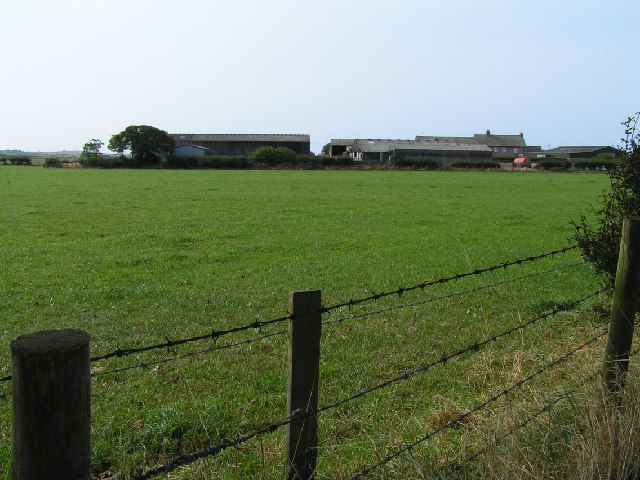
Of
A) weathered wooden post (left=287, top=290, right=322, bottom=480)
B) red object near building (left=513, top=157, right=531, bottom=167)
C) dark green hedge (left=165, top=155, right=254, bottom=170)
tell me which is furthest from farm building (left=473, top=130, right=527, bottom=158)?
weathered wooden post (left=287, top=290, right=322, bottom=480)

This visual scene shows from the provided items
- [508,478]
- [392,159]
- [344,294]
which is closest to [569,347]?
[508,478]

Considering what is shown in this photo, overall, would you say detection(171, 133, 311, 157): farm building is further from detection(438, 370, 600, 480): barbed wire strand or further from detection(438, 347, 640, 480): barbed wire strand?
detection(438, 370, 600, 480): barbed wire strand

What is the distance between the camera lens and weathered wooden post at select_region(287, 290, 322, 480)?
9.44 ft

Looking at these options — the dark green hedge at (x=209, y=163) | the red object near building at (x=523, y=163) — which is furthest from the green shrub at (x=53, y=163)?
the red object near building at (x=523, y=163)

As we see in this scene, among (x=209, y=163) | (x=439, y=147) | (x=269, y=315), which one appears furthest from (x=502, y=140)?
(x=269, y=315)

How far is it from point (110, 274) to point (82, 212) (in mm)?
13180

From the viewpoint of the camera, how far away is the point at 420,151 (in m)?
96.8

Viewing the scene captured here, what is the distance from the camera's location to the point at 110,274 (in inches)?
499

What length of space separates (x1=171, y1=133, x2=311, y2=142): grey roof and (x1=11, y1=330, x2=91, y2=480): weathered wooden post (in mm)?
101339

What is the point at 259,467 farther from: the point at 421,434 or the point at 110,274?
the point at 110,274

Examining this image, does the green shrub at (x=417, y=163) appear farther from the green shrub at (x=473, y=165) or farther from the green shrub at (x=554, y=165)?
the green shrub at (x=554, y=165)

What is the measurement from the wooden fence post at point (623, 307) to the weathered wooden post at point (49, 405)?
12.4ft

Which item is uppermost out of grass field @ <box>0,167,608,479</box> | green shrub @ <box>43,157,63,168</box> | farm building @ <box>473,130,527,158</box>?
farm building @ <box>473,130,527,158</box>

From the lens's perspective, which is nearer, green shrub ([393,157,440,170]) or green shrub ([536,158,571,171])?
green shrub ([393,157,440,170])
